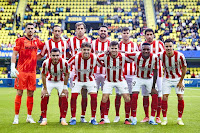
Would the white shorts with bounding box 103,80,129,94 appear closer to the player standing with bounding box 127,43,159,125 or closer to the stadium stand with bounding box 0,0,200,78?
the player standing with bounding box 127,43,159,125

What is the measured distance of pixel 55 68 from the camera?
261 inches

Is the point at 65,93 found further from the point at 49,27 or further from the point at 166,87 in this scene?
the point at 49,27

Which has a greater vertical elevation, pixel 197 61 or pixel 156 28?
pixel 156 28

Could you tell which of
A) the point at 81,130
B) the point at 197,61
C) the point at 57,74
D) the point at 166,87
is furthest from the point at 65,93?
the point at 197,61

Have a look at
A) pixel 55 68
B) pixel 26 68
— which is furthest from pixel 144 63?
pixel 26 68

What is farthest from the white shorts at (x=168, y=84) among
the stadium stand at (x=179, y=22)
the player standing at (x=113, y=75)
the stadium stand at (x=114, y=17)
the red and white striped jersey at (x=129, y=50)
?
the stadium stand at (x=114, y=17)

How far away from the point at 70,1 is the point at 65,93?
26.6 metres

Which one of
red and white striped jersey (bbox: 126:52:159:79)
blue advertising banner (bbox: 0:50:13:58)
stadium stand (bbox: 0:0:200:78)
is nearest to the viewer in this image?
red and white striped jersey (bbox: 126:52:159:79)

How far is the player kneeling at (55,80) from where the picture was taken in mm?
6582

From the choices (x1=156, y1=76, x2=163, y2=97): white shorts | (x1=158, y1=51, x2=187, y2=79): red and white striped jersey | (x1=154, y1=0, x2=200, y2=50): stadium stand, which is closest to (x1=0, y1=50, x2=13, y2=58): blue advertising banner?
(x1=154, y1=0, x2=200, y2=50): stadium stand

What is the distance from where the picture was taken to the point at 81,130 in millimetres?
5922

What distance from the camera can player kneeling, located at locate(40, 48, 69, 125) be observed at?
658cm

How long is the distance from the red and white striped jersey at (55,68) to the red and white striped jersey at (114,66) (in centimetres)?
82

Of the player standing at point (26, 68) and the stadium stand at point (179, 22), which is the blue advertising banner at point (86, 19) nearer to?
the stadium stand at point (179, 22)
